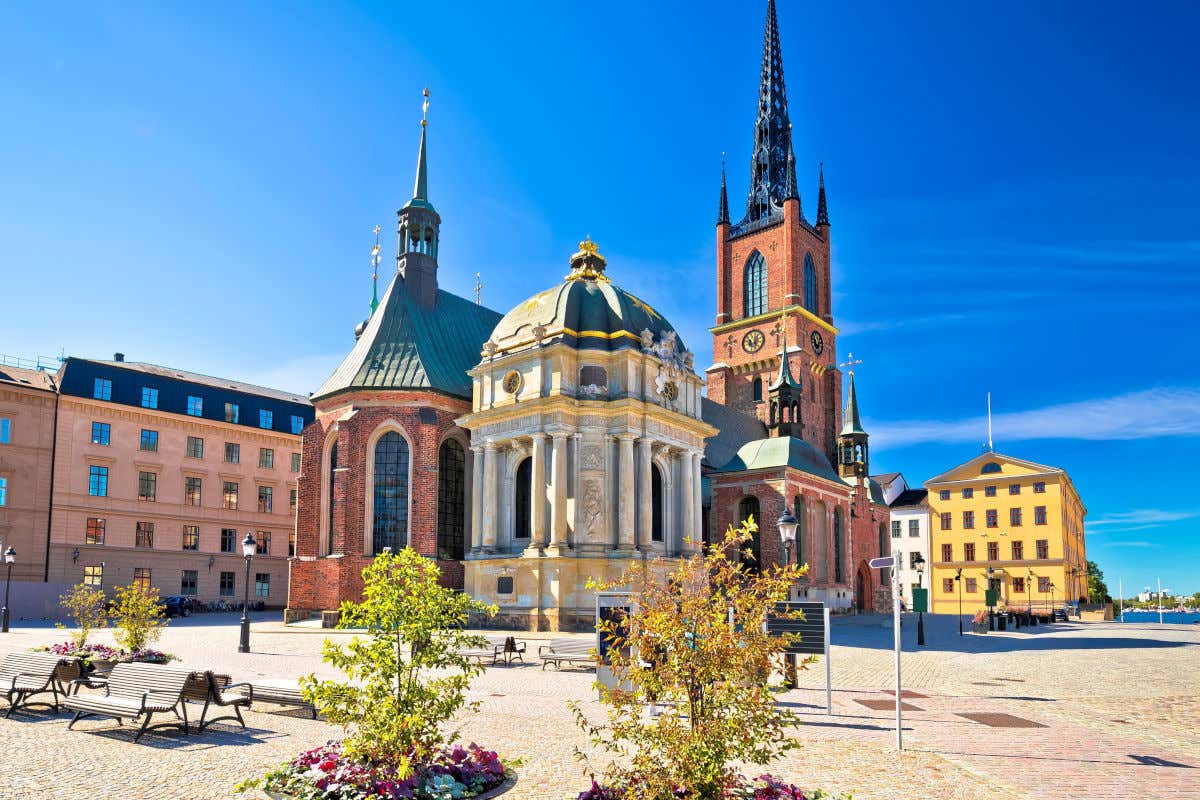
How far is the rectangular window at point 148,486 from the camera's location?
54.1 m

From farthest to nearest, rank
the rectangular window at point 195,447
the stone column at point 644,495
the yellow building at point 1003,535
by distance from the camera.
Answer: the yellow building at point 1003,535
the rectangular window at point 195,447
the stone column at point 644,495

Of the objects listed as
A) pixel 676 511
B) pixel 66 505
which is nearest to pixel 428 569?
pixel 676 511

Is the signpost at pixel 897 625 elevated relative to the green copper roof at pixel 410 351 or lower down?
lower down

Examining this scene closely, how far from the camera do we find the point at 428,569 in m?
9.76

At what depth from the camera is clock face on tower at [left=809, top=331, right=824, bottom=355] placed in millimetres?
76750

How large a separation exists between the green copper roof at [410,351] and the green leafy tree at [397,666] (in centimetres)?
3436

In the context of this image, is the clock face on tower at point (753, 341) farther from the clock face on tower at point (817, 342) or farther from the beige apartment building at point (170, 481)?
the beige apartment building at point (170, 481)

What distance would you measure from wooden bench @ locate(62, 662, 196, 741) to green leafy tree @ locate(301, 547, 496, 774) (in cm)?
450

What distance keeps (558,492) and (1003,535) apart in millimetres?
60301

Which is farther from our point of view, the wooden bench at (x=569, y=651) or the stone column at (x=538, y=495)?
the stone column at (x=538, y=495)

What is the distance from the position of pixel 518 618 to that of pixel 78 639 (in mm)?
19712

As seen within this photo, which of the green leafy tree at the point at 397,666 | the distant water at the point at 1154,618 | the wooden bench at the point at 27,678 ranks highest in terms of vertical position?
the green leafy tree at the point at 397,666

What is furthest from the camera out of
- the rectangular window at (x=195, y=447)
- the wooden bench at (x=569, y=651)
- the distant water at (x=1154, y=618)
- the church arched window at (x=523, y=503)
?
the distant water at (x=1154, y=618)

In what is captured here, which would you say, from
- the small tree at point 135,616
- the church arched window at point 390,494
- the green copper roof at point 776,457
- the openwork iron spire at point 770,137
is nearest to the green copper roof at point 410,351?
the church arched window at point 390,494
